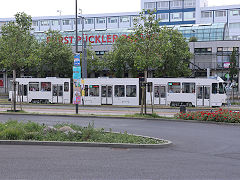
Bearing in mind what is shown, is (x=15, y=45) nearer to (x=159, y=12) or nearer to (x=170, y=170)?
(x=170, y=170)

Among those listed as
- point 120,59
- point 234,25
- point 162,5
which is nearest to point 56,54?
point 120,59

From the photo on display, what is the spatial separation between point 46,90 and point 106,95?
6931 mm

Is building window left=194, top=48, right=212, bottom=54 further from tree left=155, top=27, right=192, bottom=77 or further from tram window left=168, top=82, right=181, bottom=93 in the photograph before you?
tram window left=168, top=82, right=181, bottom=93

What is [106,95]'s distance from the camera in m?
35.9

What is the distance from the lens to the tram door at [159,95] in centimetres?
3391

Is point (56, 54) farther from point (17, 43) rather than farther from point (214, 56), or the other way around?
point (17, 43)

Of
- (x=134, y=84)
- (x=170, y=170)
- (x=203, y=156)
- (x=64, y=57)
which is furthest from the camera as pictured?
(x=64, y=57)

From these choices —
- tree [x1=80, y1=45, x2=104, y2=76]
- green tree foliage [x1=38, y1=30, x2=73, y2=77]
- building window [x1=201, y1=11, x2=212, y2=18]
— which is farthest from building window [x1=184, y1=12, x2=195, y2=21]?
green tree foliage [x1=38, y1=30, x2=73, y2=77]

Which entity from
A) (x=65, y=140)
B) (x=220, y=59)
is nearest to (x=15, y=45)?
(x=65, y=140)

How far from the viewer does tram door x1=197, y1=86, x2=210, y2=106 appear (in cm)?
3292

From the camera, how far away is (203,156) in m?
10.1

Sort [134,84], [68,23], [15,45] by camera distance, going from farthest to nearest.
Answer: [68,23] < [134,84] < [15,45]

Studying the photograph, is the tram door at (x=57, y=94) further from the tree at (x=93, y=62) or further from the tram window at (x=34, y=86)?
the tree at (x=93, y=62)

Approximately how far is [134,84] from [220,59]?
1173 inches
